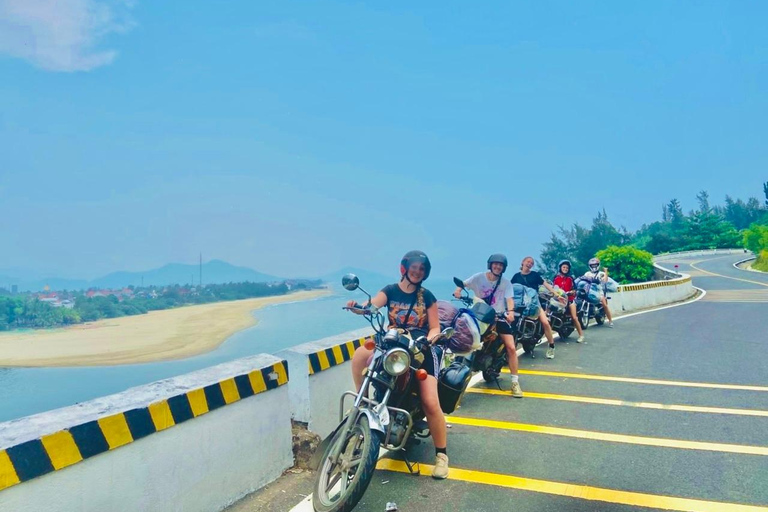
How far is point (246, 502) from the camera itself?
381 cm

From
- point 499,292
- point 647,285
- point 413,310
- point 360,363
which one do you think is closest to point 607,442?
point 413,310

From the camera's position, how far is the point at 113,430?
290 cm

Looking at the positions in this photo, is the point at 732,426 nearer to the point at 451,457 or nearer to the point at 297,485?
the point at 451,457

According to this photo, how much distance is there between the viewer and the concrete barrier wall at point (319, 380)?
462cm

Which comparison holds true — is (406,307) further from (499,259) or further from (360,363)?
(499,259)

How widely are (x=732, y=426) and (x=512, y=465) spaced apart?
8.90 feet

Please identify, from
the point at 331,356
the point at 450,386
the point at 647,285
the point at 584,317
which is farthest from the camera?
the point at 647,285

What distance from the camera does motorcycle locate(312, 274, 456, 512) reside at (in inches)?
138

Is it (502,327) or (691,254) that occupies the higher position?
(502,327)

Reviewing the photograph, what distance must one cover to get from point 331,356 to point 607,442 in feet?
8.96

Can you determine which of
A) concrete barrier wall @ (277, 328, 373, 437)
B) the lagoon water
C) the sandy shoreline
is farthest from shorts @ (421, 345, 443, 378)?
the sandy shoreline

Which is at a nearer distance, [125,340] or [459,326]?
[459,326]

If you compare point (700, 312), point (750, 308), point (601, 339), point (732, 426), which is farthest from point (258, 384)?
point (750, 308)

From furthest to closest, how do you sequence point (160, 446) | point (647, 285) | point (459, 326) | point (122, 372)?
point (122, 372) → point (647, 285) → point (459, 326) → point (160, 446)
